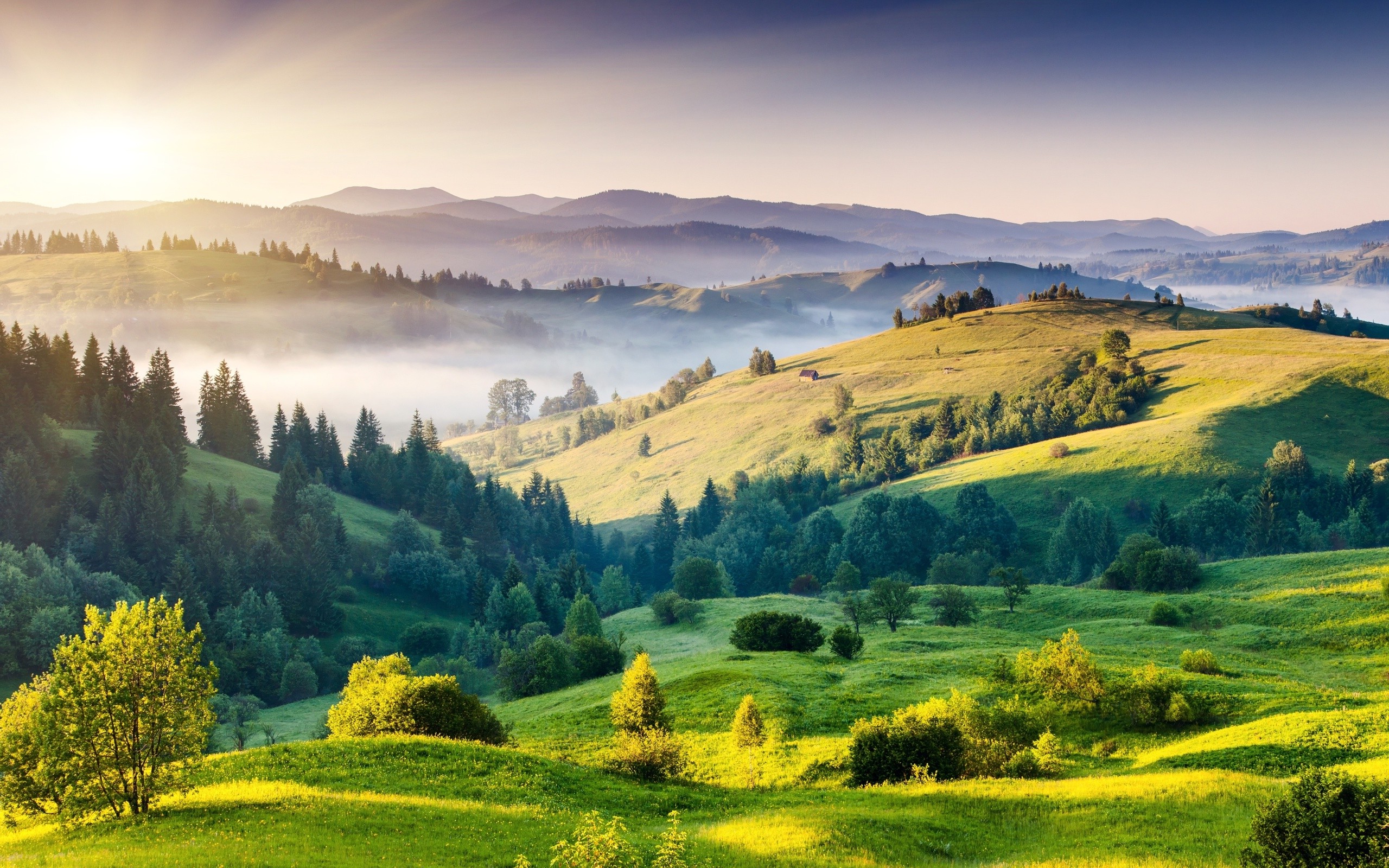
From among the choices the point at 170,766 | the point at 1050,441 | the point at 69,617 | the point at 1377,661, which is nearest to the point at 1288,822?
the point at 170,766

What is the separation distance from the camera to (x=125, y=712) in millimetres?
28141

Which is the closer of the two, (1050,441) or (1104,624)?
(1104,624)

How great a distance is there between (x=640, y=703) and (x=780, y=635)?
34.0m

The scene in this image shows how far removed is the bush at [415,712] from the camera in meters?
45.4

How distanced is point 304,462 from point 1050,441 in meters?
152

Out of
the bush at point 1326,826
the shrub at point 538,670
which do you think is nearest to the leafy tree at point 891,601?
the shrub at point 538,670

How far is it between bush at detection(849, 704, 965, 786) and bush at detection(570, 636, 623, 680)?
48.8 meters

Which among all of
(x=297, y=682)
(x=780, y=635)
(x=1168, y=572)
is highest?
(x=1168, y=572)

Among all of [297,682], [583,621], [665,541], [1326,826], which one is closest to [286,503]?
[297,682]

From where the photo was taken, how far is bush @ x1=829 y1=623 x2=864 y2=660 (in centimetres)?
7362

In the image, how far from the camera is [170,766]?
29.8 meters

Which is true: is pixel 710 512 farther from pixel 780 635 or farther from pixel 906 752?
pixel 906 752

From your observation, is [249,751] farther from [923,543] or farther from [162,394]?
[162,394]

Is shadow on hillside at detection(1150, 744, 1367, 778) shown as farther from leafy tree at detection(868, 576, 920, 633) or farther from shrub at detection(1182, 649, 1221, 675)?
leafy tree at detection(868, 576, 920, 633)
